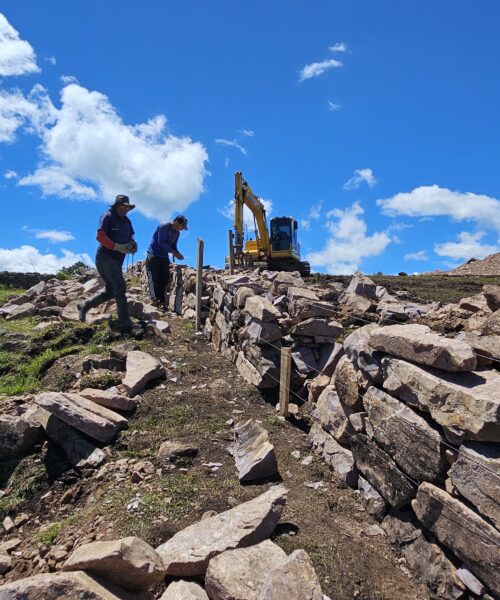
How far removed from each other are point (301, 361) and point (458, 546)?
3179 millimetres

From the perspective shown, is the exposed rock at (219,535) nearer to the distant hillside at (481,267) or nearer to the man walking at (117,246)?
the man walking at (117,246)

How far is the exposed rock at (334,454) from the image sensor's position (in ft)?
13.8

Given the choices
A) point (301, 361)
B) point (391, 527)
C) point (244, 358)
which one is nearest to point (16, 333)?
point (244, 358)

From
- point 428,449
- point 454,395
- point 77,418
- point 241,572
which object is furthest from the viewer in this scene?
point 77,418

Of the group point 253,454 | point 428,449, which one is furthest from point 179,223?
point 428,449

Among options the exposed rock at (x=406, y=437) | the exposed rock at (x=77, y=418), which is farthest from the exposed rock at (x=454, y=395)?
the exposed rock at (x=77, y=418)

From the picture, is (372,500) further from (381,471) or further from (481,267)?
(481,267)

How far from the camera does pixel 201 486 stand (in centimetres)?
390

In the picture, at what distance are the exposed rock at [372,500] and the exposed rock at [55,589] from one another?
2318mm

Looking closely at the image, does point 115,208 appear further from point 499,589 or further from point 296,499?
point 499,589

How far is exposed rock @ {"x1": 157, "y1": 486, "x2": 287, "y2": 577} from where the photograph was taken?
2783mm

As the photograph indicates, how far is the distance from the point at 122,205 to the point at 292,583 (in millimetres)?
6784

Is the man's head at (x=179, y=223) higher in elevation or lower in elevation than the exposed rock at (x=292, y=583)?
higher

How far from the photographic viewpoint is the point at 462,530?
295 centimetres
